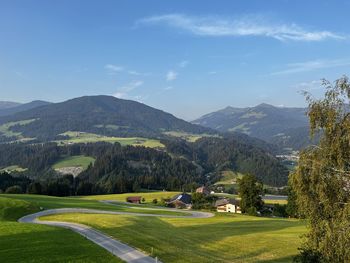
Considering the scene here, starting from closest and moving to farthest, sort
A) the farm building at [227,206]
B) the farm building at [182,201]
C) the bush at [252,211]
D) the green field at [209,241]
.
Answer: the green field at [209,241]
the bush at [252,211]
the farm building at [182,201]
the farm building at [227,206]

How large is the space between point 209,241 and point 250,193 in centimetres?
6833

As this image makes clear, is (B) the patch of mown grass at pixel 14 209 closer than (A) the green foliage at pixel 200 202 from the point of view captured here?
Yes

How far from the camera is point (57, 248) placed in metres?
39.8

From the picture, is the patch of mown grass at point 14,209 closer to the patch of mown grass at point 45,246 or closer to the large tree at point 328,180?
the patch of mown grass at point 45,246

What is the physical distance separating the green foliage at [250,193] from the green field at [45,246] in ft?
222

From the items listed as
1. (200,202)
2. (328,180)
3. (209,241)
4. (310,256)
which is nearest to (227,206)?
(200,202)

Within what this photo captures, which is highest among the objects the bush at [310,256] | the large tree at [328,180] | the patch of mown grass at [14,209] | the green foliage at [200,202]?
the large tree at [328,180]

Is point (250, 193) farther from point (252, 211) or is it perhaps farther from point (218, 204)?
point (218, 204)

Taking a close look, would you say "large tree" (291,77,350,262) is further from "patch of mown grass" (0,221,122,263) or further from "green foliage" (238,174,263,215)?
"green foliage" (238,174,263,215)

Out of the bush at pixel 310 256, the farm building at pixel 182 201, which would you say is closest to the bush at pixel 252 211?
the farm building at pixel 182 201

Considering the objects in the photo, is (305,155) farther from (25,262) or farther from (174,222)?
(174,222)

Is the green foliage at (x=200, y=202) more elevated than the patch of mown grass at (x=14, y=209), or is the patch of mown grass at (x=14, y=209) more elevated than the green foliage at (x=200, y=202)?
the patch of mown grass at (x=14, y=209)

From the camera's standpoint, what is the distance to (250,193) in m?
114

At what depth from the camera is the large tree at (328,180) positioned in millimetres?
19109
